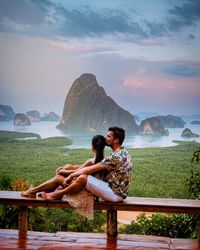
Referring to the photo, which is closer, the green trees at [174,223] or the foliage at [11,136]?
the green trees at [174,223]

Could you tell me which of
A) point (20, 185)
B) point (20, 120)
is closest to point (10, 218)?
point (20, 185)

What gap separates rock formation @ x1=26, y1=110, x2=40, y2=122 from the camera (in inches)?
320

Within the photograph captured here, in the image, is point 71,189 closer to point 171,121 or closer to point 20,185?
point 20,185

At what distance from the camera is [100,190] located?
4141 millimetres

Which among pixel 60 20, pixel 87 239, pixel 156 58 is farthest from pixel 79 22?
pixel 87 239

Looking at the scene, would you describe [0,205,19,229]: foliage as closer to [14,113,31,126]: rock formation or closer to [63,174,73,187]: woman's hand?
[63,174,73,187]: woman's hand

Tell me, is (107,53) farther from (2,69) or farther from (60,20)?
(2,69)

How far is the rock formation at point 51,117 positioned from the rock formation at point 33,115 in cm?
11

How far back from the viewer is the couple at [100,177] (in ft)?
13.7

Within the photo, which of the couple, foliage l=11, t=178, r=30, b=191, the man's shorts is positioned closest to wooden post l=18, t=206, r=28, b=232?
the couple

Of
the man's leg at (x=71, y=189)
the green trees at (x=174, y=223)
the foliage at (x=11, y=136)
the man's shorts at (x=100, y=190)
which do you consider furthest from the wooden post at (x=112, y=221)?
the foliage at (x=11, y=136)

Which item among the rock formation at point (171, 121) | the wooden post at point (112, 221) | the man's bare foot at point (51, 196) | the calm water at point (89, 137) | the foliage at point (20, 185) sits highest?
the rock formation at point (171, 121)

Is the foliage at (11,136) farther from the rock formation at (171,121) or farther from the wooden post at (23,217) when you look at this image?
the wooden post at (23,217)

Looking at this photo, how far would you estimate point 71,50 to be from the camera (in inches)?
307
